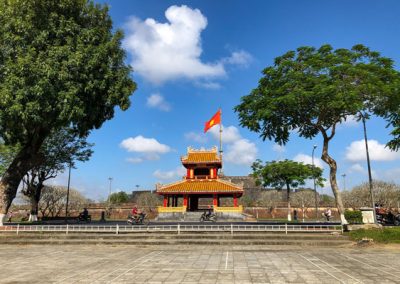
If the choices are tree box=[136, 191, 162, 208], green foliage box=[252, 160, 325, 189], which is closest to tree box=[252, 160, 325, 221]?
green foliage box=[252, 160, 325, 189]

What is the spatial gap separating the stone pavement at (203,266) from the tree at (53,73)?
8437 mm

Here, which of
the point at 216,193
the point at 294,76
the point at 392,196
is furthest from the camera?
the point at 392,196

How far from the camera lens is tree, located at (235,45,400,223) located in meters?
17.1

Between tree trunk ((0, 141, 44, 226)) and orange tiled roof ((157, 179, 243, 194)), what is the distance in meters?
21.3

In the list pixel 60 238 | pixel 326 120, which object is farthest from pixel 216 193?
pixel 60 238

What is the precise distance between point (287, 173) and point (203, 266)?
31567 millimetres

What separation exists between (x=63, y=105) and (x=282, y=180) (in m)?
30.0

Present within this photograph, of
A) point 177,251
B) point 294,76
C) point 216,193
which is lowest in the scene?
point 177,251

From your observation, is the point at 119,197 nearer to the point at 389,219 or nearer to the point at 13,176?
the point at 13,176

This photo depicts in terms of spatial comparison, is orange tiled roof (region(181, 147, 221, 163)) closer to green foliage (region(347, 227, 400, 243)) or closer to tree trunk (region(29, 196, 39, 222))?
tree trunk (region(29, 196, 39, 222))

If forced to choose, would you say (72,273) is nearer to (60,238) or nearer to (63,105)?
(60,238)

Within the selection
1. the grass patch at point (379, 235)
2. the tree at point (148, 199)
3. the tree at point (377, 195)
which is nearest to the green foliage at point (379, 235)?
the grass patch at point (379, 235)

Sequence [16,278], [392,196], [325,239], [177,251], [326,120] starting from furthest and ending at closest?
[392,196] → [326,120] → [325,239] → [177,251] → [16,278]

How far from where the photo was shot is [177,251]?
1362cm
